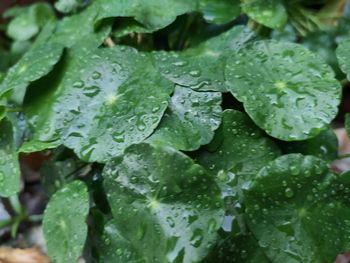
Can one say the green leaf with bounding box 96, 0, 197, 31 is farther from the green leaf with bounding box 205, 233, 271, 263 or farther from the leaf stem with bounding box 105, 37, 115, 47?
the green leaf with bounding box 205, 233, 271, 263

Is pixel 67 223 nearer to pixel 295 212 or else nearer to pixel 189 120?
pixel 189 120

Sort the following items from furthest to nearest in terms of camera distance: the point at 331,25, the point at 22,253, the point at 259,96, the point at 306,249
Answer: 1. the point at 331,25
2. the point at 22,253
3. the point at 259,96
4. the point at 306,249

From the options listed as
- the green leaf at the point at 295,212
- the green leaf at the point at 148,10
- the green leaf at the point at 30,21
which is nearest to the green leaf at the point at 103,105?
the green leaf at the point at 148,10

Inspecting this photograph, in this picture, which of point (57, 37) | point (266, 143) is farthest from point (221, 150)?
point (57, 37)

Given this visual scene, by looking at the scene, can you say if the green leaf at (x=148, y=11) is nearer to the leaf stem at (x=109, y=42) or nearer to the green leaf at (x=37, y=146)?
the leaf stem at (x=109, y=42)

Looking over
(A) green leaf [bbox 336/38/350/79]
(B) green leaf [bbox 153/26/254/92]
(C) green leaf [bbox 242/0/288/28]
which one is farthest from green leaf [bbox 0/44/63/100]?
(A) green leaf [bbox 336/38/350/79]

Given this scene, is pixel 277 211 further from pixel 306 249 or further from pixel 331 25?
pixel 331 25
